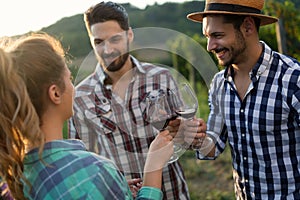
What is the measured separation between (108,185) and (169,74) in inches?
51.5

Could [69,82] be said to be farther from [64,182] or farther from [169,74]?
[169,74]

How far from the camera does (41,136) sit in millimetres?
1513

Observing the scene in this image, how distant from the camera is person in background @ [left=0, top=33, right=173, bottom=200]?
57.9 inches

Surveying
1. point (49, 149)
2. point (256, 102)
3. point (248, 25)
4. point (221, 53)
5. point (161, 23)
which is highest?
point (248, 25)

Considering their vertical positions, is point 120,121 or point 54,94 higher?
point 54,94

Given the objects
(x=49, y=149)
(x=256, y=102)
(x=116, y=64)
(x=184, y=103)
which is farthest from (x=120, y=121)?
(x=49, y=149)

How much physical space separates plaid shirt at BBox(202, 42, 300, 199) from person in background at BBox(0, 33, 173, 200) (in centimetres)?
92

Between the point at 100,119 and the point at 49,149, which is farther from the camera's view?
the point at 100,119

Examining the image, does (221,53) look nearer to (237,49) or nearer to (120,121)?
(237,49)

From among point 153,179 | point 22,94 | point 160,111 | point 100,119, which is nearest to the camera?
point 22,94

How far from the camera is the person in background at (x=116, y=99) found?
8.67 feet

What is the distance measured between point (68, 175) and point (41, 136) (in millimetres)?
155

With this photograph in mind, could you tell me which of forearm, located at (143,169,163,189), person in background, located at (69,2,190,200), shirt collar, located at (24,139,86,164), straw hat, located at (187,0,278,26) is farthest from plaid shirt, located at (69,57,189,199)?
shirt collar, located at (24,139,86,164)

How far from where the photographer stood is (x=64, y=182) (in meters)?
1.50
